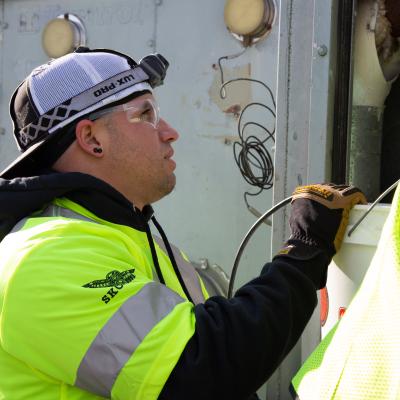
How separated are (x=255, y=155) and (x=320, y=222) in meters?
1.29

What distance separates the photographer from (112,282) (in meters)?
1.42

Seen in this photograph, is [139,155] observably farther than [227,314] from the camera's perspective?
Yes

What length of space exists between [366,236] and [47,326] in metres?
0.76

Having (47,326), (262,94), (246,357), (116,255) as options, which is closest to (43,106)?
(116,255)

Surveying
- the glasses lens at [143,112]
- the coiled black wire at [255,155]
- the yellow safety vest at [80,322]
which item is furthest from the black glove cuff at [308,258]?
the coiled black wire at [255,155]

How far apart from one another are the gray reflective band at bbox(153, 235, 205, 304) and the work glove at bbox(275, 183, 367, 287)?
315 mm

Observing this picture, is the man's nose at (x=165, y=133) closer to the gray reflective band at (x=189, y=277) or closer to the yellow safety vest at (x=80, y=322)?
the gray reflective band at (x=189, y=277)

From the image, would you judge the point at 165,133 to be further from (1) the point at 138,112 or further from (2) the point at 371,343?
(2) the point at 371,343

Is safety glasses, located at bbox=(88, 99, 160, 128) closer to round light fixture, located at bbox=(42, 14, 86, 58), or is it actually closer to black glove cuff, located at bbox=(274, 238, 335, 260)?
black glove cuff, located at bbox=(274, 238, 335, 260)

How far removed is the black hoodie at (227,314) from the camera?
54.2 inches

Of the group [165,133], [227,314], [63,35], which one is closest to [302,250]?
[227,314]

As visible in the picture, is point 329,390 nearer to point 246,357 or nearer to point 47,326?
point 246,357

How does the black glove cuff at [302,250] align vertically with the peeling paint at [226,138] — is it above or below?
below

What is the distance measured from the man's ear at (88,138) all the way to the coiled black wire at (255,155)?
1167mm
